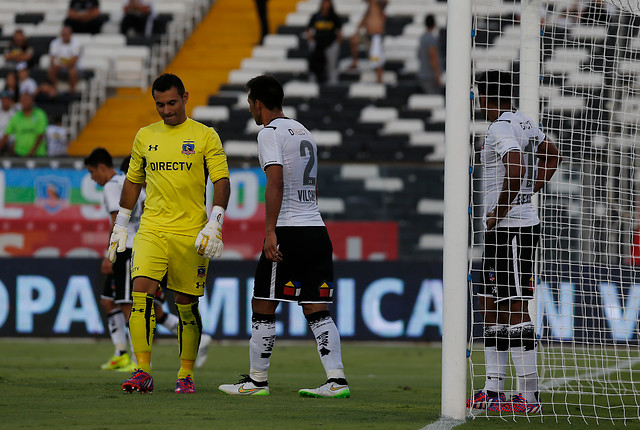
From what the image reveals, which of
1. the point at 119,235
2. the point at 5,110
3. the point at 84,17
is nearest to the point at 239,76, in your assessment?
the point at 84,17

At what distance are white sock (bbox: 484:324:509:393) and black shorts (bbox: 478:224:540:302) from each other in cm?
24

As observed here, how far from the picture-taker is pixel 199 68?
23.5 m

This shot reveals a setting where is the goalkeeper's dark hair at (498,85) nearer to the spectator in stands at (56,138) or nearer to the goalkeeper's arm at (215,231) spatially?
the goalkeeper's arm at (215,231)

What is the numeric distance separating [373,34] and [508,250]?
1474cm

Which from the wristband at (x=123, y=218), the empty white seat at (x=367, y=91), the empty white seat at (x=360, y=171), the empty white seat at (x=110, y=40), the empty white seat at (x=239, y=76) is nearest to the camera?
the wristband at (x=123, y=218)

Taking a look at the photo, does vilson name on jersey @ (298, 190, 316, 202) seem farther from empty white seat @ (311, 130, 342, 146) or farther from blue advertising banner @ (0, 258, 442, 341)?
empty white seat @ (311, 130, 342, 146)

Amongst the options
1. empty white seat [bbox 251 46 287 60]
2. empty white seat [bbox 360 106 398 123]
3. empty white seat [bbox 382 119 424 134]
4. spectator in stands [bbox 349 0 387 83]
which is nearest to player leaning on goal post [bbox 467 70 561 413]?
empty white seat [bbox 382 119 424 134]

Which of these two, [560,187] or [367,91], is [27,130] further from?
[560,187]

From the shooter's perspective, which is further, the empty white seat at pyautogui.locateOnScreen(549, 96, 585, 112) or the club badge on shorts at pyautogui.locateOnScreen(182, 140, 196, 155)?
the empty white seat at pyautogui.locateOnScreen(549, 96, 585, 112)

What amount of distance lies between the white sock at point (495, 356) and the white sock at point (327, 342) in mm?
1035

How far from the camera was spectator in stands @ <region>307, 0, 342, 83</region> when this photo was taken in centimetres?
2125

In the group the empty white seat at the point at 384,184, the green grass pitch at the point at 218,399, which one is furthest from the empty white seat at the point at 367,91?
the green grass pitch at the point at 218,399

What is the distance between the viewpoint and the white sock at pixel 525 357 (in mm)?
7309

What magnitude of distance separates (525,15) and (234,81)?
1470 cm
